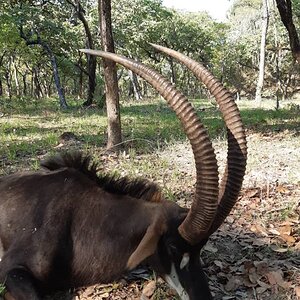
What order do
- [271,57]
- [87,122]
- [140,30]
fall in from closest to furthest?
[87,122] < [140,30] < [271,57]

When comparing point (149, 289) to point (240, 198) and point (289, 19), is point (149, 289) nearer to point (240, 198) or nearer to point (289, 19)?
point (240, 198)

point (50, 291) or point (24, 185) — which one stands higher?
point (24, 185)

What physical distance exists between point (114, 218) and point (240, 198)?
254cm

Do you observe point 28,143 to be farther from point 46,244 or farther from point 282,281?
point 282,281

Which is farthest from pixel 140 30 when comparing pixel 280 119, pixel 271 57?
pixel 280 119

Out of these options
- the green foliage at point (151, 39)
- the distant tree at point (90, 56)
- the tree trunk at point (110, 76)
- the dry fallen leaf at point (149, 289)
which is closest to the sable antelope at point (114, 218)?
the dry fallen leaf at point (149, 289)

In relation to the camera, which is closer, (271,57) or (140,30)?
(140,30)

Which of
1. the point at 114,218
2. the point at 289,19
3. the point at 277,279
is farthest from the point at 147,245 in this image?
the point at 289,19

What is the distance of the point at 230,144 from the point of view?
3297 millimetres

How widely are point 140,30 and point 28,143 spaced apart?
24.7 metres

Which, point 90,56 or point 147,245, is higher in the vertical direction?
point 90,56

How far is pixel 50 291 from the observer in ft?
12.1

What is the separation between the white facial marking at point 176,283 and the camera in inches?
128

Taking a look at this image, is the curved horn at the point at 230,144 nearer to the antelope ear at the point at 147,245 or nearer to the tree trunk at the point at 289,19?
the antelope ear at the point at 147,245
